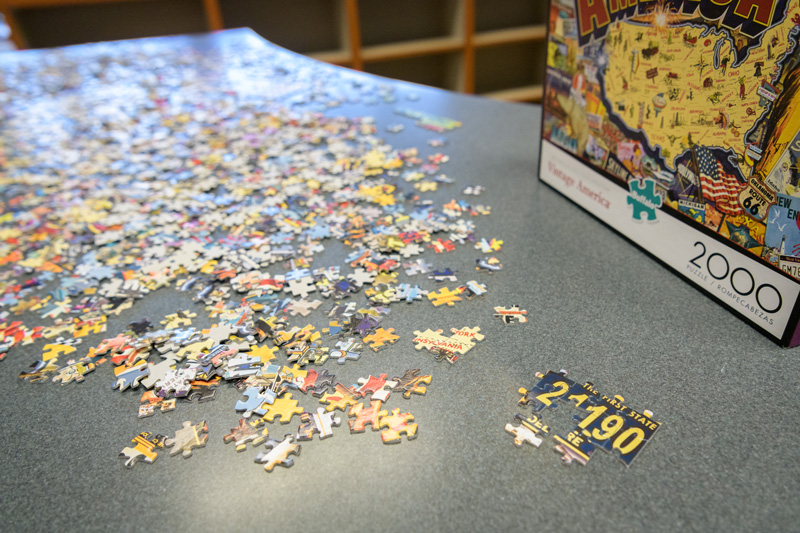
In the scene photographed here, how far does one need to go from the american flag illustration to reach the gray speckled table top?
0.21m

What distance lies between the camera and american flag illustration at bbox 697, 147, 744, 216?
0.98 metres

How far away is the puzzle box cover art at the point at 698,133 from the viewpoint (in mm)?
877

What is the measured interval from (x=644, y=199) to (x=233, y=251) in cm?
102

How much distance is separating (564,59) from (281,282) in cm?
→ 93

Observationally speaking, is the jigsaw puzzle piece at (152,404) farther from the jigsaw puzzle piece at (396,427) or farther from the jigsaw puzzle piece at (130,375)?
the jigsaw puzzle piece at (396,427)

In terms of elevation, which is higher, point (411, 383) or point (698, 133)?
point (698, 133)

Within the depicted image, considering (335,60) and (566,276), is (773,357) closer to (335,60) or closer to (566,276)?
(566,276)

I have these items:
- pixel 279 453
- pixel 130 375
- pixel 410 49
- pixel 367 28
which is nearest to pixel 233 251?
pixel 130 375

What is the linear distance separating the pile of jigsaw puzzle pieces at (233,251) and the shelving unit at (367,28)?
1.51 m

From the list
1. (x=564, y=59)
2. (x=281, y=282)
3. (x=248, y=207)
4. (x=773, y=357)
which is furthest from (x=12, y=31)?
(x=773, y=357)

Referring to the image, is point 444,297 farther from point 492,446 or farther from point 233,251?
point 233,251

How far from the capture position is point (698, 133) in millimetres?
1024

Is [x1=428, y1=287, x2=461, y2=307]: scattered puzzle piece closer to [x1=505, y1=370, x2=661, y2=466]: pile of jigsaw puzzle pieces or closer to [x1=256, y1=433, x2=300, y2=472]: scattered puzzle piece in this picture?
[x1=505, y1=370, x2=661, y2=466]: pile of jigsaw puzzle pieces

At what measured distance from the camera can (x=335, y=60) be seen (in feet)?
12.7
